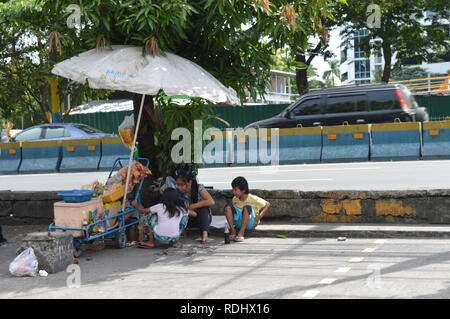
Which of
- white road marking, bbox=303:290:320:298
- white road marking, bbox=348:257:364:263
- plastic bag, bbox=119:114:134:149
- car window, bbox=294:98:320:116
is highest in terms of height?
car window, bbox=294:98:320:116

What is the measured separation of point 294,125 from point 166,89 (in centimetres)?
Result: 1346

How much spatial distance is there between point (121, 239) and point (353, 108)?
535 inches

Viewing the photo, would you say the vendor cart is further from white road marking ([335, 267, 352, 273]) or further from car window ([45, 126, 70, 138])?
car window ([45, 126, 70, 138])

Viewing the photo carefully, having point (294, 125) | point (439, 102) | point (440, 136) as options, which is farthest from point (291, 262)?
point (439, 102)

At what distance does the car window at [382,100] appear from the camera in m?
19.6

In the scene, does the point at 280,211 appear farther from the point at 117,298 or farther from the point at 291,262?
the point at 117,298

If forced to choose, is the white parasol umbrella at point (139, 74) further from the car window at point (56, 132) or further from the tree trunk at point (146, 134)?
the car window at point (56, 132)

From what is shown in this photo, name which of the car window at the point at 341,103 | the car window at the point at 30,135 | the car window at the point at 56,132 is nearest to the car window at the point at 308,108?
the car window at the point at 341,103

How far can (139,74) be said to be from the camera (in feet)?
24.4

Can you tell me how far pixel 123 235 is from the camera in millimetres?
8203

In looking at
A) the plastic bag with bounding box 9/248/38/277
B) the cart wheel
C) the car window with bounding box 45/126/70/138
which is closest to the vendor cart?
the cart wheel

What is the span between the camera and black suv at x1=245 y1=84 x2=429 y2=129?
19.6 m

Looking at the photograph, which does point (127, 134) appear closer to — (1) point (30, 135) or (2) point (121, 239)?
(2) point (121, 239)

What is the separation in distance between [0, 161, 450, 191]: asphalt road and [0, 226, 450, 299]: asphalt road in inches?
189
